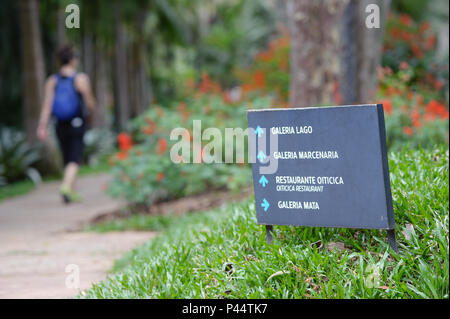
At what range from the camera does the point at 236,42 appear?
113 ft

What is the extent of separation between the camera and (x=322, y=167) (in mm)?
3918

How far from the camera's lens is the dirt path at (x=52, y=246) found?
5055mm

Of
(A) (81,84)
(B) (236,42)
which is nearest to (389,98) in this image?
(A) (81,84)

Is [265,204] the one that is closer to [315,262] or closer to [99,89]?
[315,262]

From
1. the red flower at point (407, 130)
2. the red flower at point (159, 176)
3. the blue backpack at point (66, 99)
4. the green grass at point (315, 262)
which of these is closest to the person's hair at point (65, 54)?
the blue backpack at point (66, 99)

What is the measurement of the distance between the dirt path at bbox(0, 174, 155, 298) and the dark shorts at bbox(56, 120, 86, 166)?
0.88 m

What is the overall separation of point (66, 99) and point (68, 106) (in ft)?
0.35

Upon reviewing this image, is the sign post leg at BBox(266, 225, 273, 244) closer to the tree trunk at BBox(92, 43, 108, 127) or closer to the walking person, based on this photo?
the walking person

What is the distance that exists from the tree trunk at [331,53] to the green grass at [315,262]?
4392 millimetres

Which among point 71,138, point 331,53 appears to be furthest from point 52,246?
point 331,53

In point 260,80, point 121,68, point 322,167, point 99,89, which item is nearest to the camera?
point 322,167

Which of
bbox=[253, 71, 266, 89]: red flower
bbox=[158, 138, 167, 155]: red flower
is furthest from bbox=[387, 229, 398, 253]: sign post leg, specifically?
bbox=[253, 71, 266, 89]: red flower
